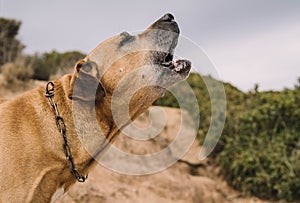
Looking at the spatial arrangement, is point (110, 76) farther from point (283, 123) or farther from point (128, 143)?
point (283, 123)

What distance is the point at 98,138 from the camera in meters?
4.39

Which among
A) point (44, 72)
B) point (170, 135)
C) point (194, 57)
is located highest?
point (194, 57)

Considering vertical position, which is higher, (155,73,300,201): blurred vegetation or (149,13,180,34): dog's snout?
(149,13,180,34): dog's snout

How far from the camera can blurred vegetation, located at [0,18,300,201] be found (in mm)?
10008

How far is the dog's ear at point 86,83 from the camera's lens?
4.18 metres

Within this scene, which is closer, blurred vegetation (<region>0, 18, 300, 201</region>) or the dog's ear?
the dog's ear

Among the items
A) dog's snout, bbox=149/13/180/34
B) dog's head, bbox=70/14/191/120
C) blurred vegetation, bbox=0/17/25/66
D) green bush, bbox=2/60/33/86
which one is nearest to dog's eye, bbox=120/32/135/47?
dog's head, bbox=70/14/191/120

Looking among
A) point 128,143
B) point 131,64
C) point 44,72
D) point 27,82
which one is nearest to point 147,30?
point 131,64

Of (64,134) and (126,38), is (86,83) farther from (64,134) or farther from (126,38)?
(126,38)

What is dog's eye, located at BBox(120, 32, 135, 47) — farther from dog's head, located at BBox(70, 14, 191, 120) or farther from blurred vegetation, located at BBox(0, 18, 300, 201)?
blurred vegetation, located at BBox(0, 18, 300, 201)

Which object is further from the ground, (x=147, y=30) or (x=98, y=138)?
(x=147, y=30)

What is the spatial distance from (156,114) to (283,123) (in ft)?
9.92

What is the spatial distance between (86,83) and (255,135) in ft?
24.6

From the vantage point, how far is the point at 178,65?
4520mm
